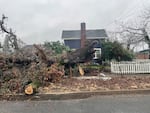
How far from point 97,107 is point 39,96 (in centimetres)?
289

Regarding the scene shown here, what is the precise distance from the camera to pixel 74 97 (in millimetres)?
9727

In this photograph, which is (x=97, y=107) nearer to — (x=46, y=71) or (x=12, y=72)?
(x=46, y=71)

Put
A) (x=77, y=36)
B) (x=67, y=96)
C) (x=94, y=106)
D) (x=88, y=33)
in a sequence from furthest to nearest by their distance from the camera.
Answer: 1. (x=88, y=33)
2. (x=77, y=36)
3. (x=67, y=96)
4. (x=94, y=106)

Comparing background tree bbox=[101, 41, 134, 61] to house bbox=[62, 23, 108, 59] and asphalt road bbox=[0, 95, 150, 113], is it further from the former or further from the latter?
house bbox=[62, 23, 108, 59]

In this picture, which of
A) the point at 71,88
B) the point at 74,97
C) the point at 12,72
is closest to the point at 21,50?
the point at 12,72

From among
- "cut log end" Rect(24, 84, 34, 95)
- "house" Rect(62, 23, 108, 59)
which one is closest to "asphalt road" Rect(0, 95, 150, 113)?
"cut log end" Rect(24, 84, 34, 95)

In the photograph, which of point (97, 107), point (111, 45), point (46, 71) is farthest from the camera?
point (111, 45)

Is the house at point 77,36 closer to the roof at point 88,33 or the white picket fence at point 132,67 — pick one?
the roof at point 88,33

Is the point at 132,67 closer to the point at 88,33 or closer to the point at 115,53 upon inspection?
the point at 115,53

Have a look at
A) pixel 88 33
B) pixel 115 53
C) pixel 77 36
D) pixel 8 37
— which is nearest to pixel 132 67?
pixel 115 53

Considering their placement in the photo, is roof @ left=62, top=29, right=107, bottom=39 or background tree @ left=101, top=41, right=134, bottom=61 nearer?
background tree @ left=101, top=41, right=134, bottom=61

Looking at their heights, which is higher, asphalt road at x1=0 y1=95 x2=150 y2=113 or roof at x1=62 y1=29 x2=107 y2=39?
roof at x1=62 y1=29 x2=107 y2=39

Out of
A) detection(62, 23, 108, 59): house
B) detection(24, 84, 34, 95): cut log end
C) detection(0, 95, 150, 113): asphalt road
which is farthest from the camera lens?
detection(62, 23, 108, 59): house

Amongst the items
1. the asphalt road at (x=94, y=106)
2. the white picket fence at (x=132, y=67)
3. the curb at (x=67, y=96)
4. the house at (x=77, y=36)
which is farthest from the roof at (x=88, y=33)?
the asphalt road at (x=94, y=106)
